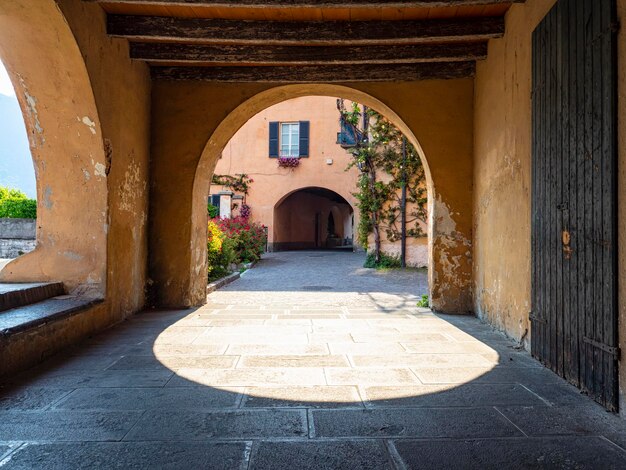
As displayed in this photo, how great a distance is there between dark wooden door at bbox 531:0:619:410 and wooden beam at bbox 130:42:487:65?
1508 mm

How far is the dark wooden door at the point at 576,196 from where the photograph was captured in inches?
89.7

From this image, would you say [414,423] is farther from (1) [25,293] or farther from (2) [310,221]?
(2) [310,221]

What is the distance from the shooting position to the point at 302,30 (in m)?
4.38

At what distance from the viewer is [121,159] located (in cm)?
448

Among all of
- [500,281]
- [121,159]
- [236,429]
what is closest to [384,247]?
[500,281]

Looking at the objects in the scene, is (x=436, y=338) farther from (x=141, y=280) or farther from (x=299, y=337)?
(x=141, y=280)

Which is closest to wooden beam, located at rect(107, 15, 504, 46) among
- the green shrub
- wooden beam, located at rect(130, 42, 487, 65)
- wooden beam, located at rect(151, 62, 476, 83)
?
wooden beam, located at rect(130, 42, 487, 65)

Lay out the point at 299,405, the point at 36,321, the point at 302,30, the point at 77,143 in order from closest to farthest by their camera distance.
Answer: the point at 299,405 → the point at 36,321 → the point at 77,143 → the point at 302,30

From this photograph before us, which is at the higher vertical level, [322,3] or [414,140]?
[322,3]

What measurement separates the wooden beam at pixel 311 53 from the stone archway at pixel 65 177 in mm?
1201

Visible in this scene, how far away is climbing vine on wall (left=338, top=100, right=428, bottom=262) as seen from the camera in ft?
38.3

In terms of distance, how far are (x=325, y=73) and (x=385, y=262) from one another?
729 cm

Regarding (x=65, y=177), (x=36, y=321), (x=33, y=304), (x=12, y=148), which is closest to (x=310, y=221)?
(x=65, y=177)

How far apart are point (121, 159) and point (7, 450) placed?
3281 mm
